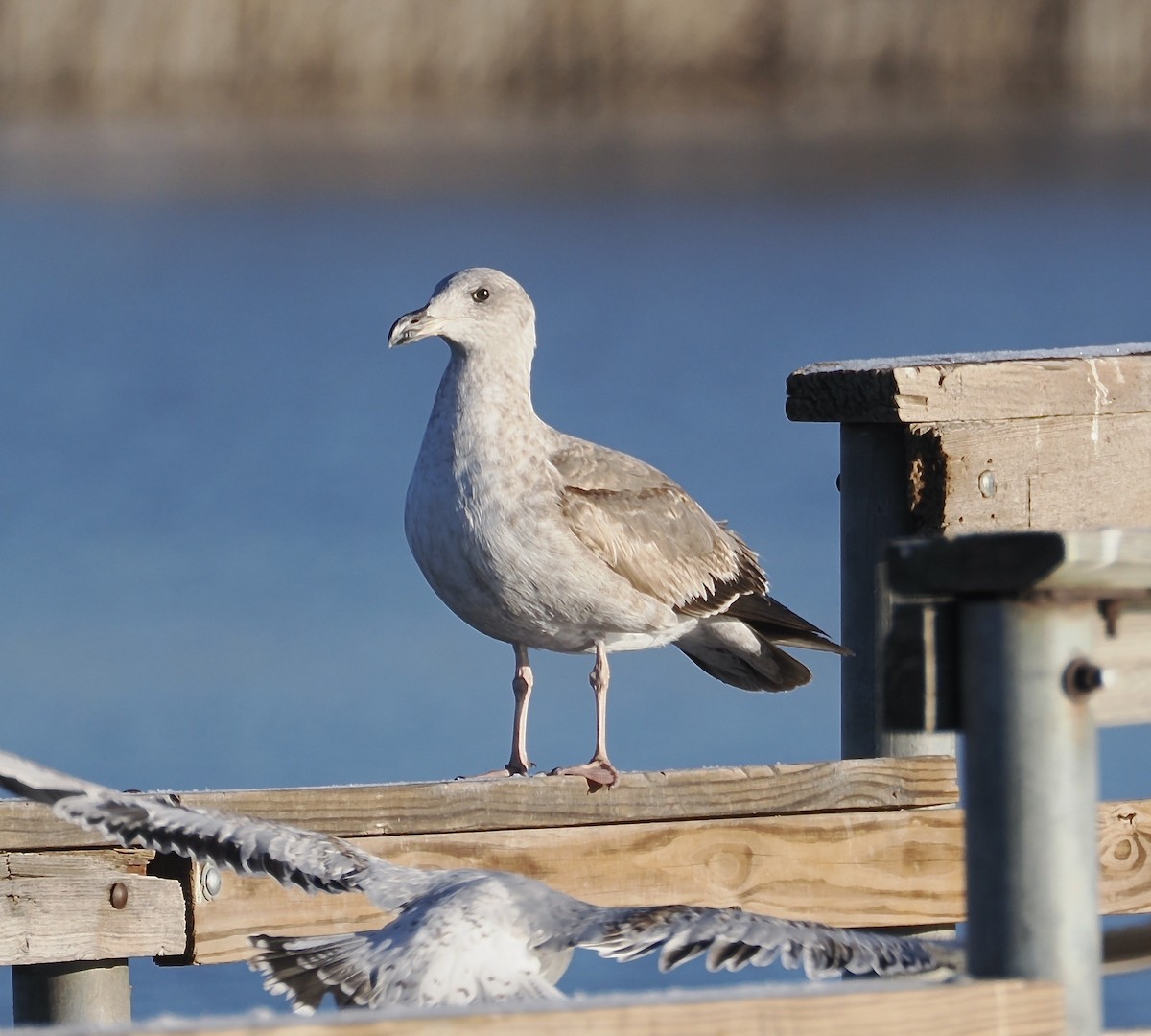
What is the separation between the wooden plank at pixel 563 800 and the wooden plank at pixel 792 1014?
169cm

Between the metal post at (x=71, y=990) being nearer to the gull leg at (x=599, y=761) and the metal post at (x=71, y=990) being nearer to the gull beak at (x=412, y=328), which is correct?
the gull leg at (x=599, y=761)

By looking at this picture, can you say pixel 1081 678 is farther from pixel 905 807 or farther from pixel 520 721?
pixel 520 721

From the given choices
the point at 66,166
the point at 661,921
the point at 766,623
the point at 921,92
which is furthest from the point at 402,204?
the point at 661,921

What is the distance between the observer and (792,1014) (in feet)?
7.49

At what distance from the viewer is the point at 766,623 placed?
5.69 m

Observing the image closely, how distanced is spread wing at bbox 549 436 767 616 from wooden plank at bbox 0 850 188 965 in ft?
5.05

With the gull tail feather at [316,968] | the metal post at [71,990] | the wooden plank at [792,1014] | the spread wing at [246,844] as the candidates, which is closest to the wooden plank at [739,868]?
the metal post at [71,990]

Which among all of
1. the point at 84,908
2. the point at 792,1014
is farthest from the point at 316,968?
the point at 792,1014

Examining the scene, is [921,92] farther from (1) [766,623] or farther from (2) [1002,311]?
(1) [766,623]

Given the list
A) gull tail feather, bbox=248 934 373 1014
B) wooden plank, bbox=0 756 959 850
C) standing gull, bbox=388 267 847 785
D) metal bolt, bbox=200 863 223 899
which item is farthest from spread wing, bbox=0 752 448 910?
standing gull, bbox=388 267 847 785

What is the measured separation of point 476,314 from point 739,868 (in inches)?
69.1

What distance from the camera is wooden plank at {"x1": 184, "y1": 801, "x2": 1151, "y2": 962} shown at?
4043mm

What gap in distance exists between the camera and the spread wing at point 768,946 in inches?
108

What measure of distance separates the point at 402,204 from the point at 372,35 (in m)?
4.95
